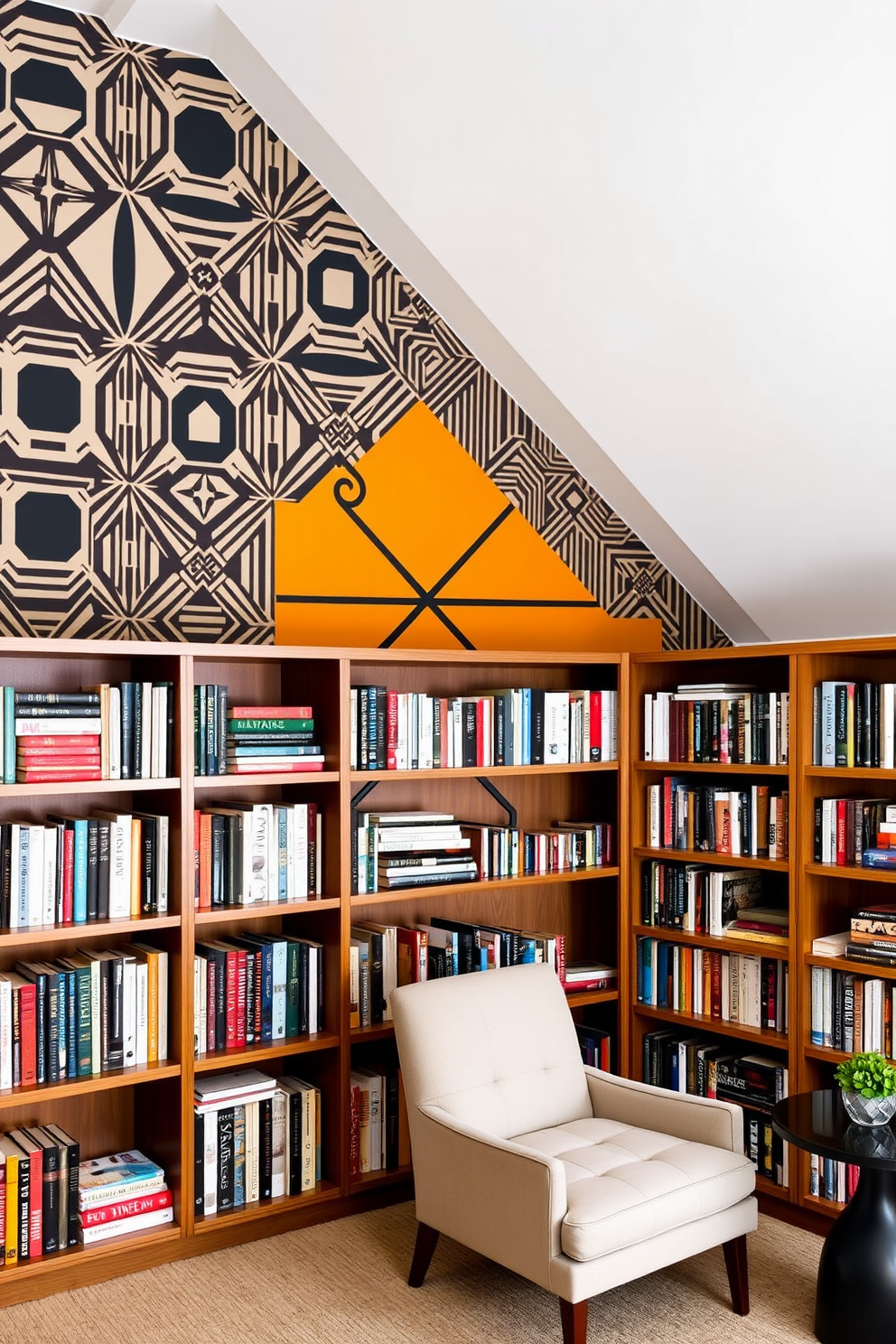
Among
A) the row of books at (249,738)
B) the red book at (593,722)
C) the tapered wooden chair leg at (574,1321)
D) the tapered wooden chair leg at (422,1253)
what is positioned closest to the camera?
the tapered wooden chair leg at (574,1321)

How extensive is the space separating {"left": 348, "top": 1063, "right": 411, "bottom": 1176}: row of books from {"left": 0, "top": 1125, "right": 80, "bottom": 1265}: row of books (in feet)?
2.75

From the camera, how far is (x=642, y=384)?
388 centimetres

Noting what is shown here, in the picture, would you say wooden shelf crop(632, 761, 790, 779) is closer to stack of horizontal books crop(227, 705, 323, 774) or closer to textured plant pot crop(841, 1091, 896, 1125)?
textured plant pot crop(841, 1091, 896, 1125)

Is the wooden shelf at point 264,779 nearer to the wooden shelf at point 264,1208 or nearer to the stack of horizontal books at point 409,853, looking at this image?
the stack of horizontal books at point 409,853

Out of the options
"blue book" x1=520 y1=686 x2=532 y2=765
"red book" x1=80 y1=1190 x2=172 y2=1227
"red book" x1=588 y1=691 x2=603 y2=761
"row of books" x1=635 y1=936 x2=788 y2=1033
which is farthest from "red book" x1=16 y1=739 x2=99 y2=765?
"row of books" x1=635 y1=936 x2=788 y2=1033

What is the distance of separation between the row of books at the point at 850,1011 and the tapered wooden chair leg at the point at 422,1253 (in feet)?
4.21

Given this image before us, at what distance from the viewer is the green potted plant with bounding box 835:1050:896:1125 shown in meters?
2.89

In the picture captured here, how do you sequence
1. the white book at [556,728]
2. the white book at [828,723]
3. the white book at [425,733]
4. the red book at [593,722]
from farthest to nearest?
the red book at [593,722] → the white book at [556,728] → the white book at [425,733] → the white book at [828,723]

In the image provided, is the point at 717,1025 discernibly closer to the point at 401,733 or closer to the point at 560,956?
the point at 560,956

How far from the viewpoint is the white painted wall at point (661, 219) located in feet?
9.25

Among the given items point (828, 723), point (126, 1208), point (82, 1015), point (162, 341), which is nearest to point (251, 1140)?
point (126, 1208)

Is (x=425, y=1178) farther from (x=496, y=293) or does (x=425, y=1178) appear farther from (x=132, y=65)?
(x=132, y=65)

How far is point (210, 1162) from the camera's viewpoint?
3379 millimetres

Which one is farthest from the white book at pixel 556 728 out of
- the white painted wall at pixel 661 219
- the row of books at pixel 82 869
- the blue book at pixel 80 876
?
the blue book at pixel 80 876
